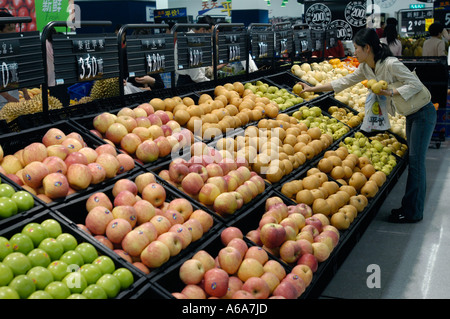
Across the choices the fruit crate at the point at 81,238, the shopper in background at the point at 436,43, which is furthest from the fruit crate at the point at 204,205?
the shopper in background at the point at 436,43

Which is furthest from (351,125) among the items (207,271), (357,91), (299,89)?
(207,271)

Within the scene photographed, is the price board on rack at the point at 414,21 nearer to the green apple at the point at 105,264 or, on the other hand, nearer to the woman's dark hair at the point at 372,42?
the woman's dark hair at the point at 372,42

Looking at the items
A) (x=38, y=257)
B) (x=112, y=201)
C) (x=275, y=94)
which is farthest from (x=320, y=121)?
(x=38, y=257)

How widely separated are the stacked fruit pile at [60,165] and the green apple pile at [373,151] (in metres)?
2.78

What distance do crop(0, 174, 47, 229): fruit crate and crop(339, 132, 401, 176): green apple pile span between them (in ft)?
10.8

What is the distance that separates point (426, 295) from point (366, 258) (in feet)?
2.32

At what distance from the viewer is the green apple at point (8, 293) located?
5.40ft

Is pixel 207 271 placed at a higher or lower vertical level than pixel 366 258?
higher

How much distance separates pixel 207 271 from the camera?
230 cm

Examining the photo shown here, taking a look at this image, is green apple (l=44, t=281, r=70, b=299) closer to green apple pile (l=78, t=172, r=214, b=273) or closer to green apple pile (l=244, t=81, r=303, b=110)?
green apple pile (l=78, t=172, r=214, b=273)

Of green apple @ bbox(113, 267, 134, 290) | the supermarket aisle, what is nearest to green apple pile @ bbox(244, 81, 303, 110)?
the supermarket aisle

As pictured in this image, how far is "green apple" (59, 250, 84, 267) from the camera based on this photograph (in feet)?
6.59

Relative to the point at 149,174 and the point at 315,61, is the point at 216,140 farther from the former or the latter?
the point at 315,61
